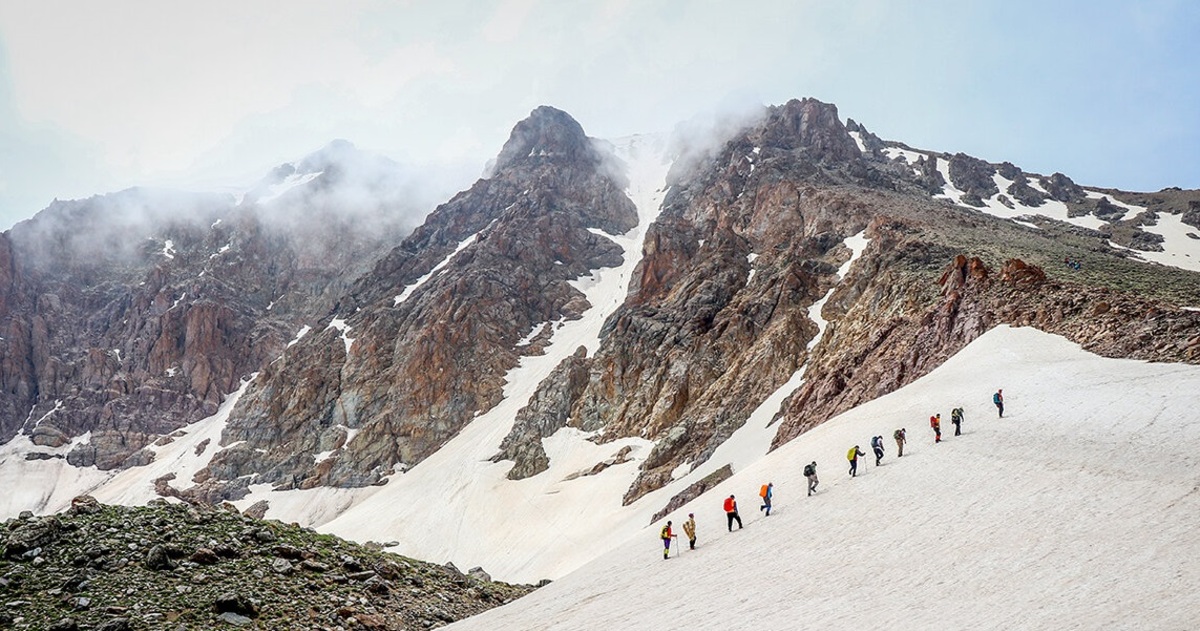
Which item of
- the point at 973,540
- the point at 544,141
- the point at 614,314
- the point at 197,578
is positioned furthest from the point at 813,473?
the point at 544,141

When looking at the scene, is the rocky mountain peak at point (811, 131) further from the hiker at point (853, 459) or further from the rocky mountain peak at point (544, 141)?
the hiker at point (853, 459)

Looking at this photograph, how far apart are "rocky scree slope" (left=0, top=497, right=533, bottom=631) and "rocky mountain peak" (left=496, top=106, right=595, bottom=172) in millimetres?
157361

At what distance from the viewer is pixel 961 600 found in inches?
495

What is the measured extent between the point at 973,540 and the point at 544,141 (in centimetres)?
17107

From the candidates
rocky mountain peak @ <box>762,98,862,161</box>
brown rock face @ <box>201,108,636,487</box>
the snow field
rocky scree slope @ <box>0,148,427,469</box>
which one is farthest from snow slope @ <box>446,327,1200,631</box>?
rocky scree slope @ <box>0,148,427,469</box>

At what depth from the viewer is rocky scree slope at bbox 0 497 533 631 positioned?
1446 centimetres

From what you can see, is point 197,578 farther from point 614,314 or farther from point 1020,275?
point 614,314

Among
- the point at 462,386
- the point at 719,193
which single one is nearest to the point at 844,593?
the point at 462,386

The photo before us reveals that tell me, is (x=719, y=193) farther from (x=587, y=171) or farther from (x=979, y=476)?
(x=979, y=476)

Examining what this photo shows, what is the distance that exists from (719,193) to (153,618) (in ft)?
377

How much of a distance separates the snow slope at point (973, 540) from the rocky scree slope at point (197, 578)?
267cm

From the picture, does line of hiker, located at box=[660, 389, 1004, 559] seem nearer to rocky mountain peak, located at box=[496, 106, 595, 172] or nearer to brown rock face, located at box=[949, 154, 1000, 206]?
brown rock face, located at box=[949, 154, 1000, 206]

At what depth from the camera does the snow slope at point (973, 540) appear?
1212 cm

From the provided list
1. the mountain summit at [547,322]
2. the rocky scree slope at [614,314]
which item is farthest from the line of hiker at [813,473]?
the mountain summit at [547,322]
